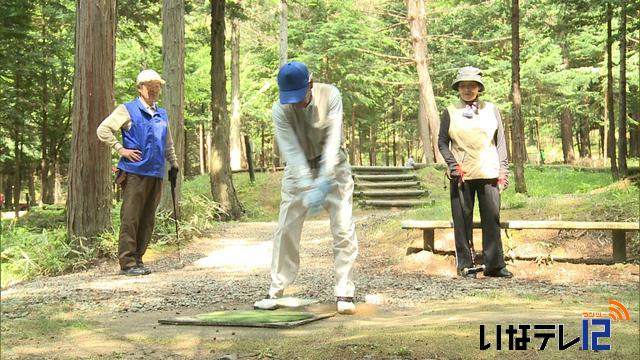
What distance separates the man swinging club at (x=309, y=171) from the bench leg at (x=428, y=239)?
3.30 meters

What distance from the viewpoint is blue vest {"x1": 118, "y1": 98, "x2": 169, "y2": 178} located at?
788 centimetres

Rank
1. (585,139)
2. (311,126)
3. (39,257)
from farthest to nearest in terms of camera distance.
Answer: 1. (585,139)
2. (39,257)
3. (311,126)

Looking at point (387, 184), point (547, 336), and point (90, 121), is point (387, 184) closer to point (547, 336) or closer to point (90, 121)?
point (90, 121)

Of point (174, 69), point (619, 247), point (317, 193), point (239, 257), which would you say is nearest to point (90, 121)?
point (239, 257)

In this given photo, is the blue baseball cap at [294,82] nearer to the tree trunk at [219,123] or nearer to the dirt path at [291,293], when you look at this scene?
the dirt path at [291,293]

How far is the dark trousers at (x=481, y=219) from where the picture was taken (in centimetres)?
740

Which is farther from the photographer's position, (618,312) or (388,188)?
(388,188)

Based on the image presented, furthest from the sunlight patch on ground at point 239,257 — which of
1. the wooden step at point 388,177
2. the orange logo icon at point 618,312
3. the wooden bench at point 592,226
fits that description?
the wooden step at point 388,177

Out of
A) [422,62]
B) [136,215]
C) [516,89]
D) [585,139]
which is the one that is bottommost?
[136,215]

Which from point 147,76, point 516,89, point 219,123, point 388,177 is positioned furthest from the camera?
point 388,177

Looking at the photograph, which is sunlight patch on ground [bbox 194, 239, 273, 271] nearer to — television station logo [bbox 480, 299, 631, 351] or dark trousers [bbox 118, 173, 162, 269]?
dark trousers [bbox 118, 173, 162, 269]

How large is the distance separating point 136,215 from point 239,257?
7.57ft

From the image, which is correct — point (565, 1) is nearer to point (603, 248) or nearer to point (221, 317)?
point (603, 248)

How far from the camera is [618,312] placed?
4.85 meters
